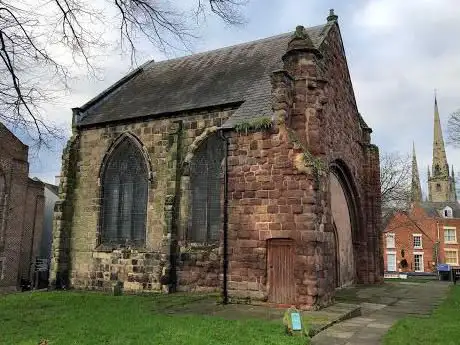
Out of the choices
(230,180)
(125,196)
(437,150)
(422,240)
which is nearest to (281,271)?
(230,180)

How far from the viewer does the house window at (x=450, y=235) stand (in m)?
52.9

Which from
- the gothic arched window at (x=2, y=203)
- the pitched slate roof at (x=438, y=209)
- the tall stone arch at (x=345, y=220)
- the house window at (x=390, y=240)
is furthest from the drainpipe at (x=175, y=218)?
the pitched slate roof at (x=438, y=209)

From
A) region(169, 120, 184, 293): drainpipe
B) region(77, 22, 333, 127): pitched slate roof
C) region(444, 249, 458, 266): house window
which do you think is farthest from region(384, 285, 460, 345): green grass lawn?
region(444, 249, 458, 266): house window

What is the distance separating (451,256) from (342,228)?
40423 millimetres

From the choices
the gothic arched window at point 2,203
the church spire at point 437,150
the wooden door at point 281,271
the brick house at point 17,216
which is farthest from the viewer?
the church spire at point 437,150

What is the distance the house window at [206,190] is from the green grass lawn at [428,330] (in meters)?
8.00

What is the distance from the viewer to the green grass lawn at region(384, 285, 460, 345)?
8523 mm

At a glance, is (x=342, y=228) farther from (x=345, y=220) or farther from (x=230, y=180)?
(x=230, y=180)

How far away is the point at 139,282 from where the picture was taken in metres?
17.6

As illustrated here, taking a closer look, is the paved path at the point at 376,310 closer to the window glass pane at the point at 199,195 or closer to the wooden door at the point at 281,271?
the wooden door at the point at 281,271

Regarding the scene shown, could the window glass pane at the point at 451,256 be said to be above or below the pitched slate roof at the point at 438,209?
below

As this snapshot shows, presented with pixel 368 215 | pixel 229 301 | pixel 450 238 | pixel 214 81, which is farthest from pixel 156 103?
pixel 450 238

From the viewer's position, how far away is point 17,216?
2673cm

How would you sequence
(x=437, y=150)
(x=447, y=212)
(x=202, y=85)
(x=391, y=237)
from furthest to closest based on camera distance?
1. (x=437, y=150)
2. (x=447, y=212)
3. (x=391, y=237)
4. (x=202, y=85)
